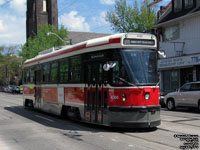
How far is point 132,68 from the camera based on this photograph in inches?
353

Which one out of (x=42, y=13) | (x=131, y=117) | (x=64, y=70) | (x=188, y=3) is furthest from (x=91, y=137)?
(x=42, y=13)

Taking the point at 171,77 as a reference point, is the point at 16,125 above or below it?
below

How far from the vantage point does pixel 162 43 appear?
27.7 meters

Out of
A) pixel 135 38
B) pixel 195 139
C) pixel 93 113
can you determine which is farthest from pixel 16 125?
pixel 195 139

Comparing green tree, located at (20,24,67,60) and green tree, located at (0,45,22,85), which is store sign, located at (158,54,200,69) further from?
green tree, located at (0,45,22,85)

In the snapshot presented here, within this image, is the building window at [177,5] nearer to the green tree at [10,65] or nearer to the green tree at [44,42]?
the green tree at [44,42]

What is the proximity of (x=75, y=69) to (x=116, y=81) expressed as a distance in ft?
8.41

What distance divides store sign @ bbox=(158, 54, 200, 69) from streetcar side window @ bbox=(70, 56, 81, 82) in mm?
14229

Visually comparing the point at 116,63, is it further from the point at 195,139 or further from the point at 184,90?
the point at 184,90

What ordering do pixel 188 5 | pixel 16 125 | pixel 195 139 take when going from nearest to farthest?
1. pixel 195 139
2. pixel 16 125
3. pixel 188 5

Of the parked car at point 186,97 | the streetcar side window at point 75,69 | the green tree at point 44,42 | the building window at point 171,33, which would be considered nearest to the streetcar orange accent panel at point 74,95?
the streetcar side window at point 75,69

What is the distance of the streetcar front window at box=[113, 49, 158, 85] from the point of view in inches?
351

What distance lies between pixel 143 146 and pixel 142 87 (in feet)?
7.62

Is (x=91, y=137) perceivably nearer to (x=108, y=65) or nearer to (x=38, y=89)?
(x=108, y=65)
